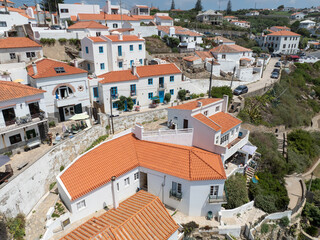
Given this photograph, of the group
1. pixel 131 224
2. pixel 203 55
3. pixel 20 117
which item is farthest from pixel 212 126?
pixel 203 55

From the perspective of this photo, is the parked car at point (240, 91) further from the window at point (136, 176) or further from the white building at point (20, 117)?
the white building at point (20, 117)

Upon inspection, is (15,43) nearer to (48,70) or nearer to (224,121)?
→ (48,70)

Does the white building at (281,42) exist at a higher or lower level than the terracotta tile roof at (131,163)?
higher

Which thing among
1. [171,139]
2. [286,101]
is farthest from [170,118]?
[286,101]

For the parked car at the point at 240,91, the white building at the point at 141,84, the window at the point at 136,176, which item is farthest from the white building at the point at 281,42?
the window at the point at 136,176

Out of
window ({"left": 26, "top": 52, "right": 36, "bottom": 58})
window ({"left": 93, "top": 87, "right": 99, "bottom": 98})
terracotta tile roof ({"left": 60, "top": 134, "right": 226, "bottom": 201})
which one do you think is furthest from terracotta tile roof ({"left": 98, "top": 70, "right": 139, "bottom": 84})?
terracotta tile roof ({"left": 60, "top": 134, "right": 226, "bottom": 201})

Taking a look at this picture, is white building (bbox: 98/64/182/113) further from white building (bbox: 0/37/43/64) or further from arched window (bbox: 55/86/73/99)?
white building (bbox: 0/37/43/64)

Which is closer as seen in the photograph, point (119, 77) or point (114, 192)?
point (114, 192)
